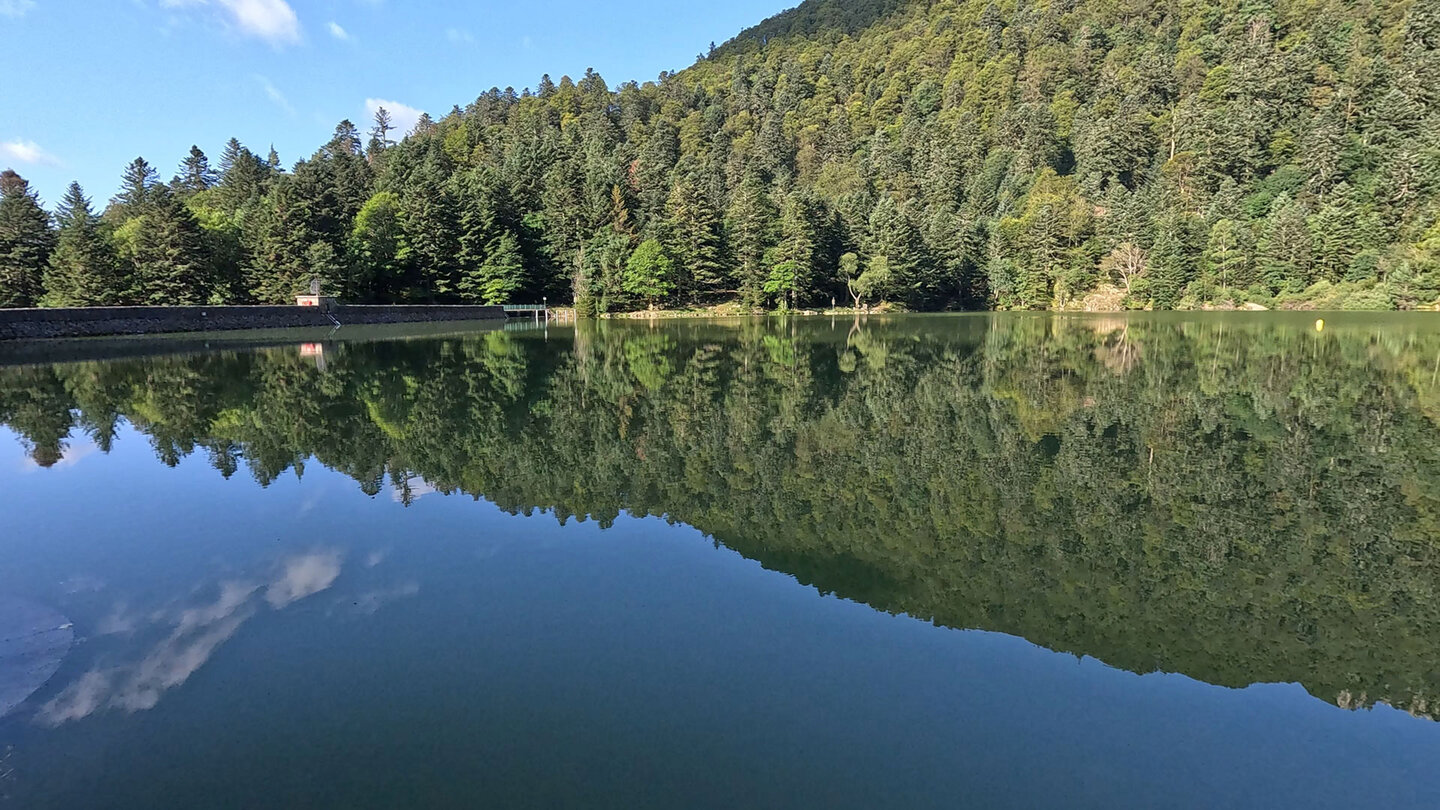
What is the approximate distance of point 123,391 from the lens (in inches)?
682

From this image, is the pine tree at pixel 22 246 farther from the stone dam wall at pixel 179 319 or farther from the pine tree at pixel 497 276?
the pine tree at pixel 497 276

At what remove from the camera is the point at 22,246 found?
146 ft

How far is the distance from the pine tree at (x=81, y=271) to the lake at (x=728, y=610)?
124 feet

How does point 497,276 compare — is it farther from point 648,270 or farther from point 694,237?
point 694,237

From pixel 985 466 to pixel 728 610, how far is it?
18.0 feet

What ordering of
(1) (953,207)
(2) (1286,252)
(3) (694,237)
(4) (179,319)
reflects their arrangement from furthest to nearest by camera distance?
(1) (953,207), (3) (694,237), (2) (1286,252), (4) (179,319)

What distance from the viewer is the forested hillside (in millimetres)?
50594

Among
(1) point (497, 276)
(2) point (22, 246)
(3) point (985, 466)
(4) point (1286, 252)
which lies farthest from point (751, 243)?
(3) point (985, 466)

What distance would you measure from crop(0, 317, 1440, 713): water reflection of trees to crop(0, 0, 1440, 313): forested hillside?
3394 cm

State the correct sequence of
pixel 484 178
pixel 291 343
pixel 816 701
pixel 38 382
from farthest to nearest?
pixel 484 178
pixel 291 343
pixel 38 382
pixel 816 701

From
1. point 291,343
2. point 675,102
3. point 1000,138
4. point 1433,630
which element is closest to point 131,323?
point 291,343

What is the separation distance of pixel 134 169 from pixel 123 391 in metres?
53.4

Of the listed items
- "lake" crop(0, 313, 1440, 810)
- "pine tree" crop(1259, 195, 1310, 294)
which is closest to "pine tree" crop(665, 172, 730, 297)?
"pine tree" crop(1259, 195, 1310, 294)

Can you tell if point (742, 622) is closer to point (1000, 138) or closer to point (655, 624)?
point (655, 624)
